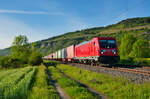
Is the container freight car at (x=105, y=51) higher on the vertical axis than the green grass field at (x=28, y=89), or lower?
higher

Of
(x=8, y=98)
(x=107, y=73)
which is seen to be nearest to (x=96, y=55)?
(x=107, y=73)

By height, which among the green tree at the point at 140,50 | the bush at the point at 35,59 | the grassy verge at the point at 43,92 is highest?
the green tree at the point at 140,50

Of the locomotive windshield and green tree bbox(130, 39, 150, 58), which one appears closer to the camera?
the locomotive windshield

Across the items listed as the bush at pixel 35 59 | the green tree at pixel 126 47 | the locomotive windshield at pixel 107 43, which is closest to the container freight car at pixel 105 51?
the locomotive windshield at pixel 107 43

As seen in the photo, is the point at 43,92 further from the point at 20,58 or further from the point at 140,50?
the point at 20,58

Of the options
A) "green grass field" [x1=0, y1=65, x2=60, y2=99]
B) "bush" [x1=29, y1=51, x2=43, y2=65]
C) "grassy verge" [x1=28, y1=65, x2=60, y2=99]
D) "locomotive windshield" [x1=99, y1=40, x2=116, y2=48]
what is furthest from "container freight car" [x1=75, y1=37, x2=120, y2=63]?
"bush" [x1=29, y1=51, x2=43, y2=65]

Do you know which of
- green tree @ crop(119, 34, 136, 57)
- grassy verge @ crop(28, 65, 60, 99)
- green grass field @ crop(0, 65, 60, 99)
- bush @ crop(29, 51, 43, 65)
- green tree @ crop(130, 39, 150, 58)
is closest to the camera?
green grass field @ crop(0, 65, 60, 99)

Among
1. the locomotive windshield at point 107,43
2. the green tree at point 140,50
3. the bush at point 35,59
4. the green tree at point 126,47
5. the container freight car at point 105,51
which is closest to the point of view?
the container freight car at point 105,51

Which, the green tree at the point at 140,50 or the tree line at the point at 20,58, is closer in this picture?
the green tree at the point at 140,50

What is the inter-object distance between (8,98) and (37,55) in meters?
42.3

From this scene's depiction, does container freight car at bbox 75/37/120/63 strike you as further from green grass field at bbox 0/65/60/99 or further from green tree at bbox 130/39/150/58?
green tree at bbox 130/39/150/58

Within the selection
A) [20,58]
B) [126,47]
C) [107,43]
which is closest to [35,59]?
[20,58]

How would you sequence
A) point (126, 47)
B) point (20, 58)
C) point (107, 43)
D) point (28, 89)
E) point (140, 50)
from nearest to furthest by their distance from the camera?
1. point (28, 89)
2. point (107, 43)
3. point (140, 50)
4. point (126, 47)
5. point (20, 58)

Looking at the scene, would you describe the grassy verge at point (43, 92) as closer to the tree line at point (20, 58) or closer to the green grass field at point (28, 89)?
the green grass field at point (28, 89)
